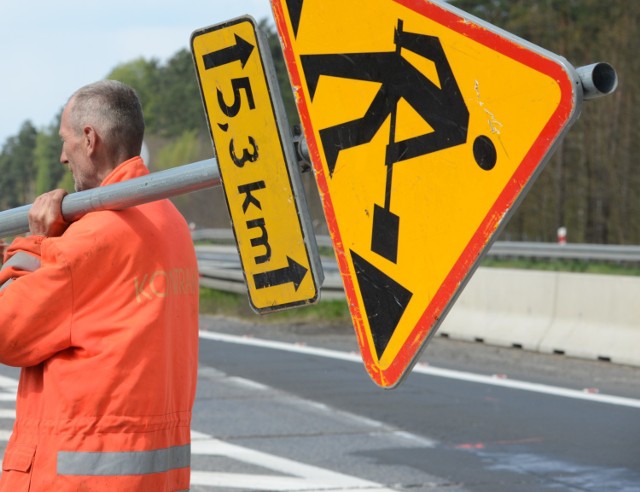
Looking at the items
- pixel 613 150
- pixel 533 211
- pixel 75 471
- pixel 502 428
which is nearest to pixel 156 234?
pixel 75 471

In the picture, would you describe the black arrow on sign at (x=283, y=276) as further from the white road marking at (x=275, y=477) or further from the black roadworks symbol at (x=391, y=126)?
the white road marking at (x=275, y=477)

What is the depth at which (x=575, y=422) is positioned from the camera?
34.6 ft

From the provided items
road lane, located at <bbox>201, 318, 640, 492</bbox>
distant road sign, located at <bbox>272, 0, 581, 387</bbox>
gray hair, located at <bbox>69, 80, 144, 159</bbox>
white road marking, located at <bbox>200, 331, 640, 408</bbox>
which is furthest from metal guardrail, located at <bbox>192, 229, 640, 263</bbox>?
distant road sign, located at <bbox>272, 0, 581, 387</bbox>

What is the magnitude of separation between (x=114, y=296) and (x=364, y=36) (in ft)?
3.89

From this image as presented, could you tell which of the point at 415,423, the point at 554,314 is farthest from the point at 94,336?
the point at 554,314

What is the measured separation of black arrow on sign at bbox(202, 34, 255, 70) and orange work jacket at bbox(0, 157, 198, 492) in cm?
67

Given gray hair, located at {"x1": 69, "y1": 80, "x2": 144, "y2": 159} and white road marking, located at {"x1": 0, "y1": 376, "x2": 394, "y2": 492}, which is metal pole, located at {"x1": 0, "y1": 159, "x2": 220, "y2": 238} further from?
white road marking, located at {"x1": 0, "y1": 376, "x2": 394, "y2": 492}

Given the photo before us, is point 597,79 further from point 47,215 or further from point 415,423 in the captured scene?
point 415,423

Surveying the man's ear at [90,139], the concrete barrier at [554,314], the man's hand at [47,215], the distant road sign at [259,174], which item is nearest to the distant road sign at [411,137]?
the distant road sign at [259,174]

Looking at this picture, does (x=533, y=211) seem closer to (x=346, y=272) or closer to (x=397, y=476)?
(x=397, y=476)

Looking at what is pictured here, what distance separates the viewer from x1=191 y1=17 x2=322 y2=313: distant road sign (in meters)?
2.45

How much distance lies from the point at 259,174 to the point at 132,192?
40 cm

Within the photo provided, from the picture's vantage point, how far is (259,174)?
2.49m

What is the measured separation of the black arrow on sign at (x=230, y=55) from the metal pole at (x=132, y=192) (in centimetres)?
20
